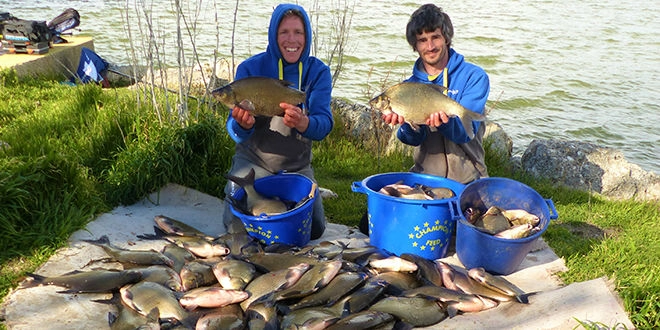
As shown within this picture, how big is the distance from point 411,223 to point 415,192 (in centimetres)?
22

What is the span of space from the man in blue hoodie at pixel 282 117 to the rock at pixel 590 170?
10.8ft

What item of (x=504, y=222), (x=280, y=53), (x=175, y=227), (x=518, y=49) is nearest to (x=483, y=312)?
(x=504, y=222)

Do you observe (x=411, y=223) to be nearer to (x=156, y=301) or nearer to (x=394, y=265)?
(x=394, y=265)

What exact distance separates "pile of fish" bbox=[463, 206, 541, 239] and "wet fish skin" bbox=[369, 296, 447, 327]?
0.71 m

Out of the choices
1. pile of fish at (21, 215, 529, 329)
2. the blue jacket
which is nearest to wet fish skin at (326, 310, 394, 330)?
pile of fish at (21, 215, 529, 329)

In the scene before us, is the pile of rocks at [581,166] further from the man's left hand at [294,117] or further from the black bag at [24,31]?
the black bag at [24,31]

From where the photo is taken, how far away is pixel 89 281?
313 centimetres

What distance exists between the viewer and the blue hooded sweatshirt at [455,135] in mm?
4059

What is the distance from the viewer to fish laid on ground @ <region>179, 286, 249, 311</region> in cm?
293

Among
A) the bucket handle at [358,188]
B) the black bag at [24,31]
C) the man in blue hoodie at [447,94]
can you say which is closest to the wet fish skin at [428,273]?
the bucket handle at [358,188]

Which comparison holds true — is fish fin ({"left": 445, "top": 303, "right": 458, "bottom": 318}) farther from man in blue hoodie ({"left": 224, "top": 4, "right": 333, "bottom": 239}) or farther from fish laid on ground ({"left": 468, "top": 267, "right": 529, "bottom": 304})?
man in blue hoodie ({"left": 224, "top": 4, "right": 333, "bottom": 239})

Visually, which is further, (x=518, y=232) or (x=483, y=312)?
(x=518, y=232)

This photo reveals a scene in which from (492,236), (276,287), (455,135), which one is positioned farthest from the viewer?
(455,135)

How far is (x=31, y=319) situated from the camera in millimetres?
2928
